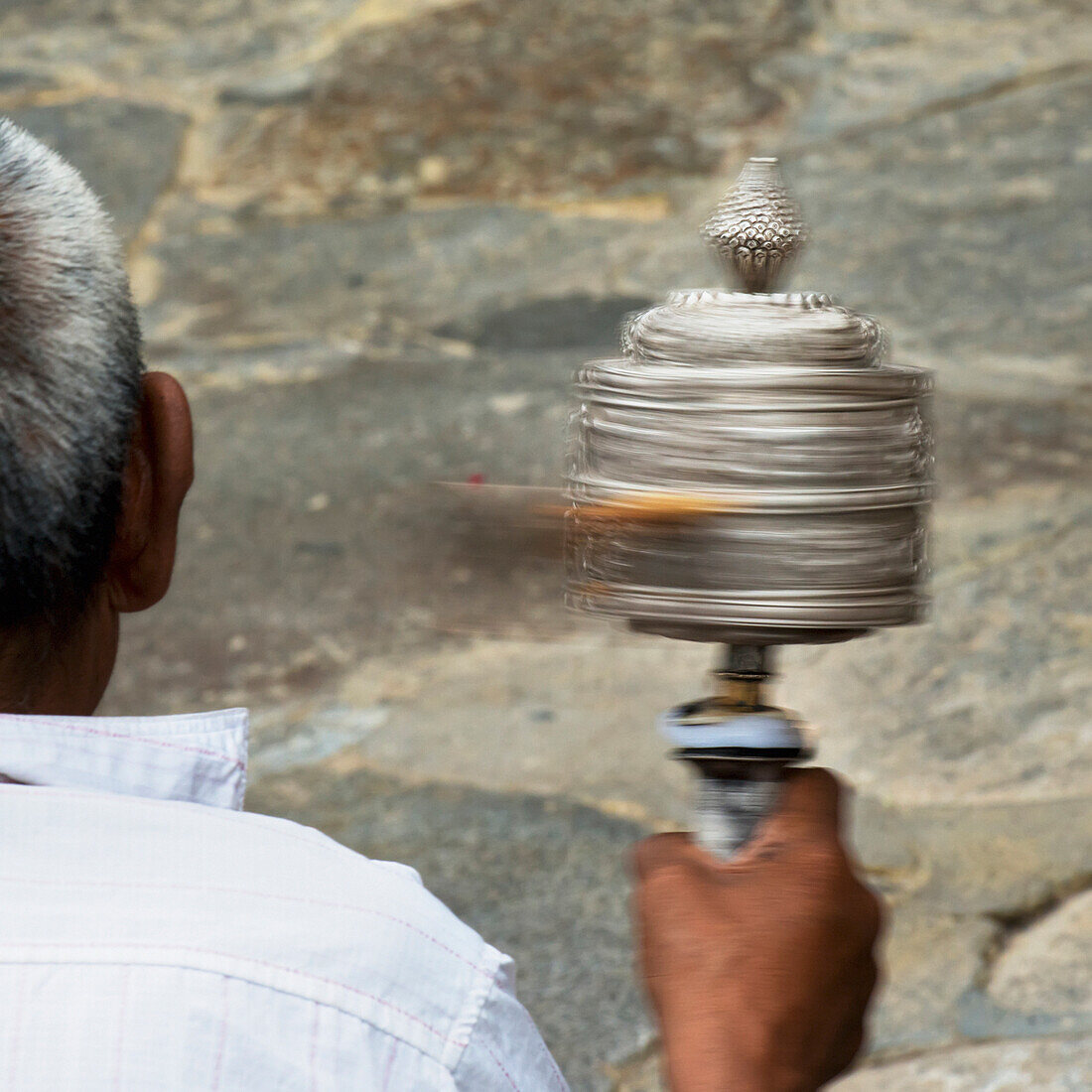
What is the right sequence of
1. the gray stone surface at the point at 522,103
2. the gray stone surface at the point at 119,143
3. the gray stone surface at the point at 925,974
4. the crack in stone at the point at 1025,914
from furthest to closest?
the gray stone surface at the point at 119,143 → the gray stone surface at the point at 522,103 → the crack in stone at the point at 1025,914 → the gray stone surface at the point at 925,974

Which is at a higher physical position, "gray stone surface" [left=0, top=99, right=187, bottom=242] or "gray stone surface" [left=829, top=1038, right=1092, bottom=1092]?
"gray stone surface" [left=829, top=1038, right=1092, bottom=1092]

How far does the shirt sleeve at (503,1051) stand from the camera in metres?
0.89

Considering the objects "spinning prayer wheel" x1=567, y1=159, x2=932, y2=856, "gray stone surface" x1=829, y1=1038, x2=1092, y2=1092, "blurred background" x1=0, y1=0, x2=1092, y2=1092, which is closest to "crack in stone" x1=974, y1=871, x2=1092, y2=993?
"blurred background" x1=0, y1=0, x2=1092, y2=1092

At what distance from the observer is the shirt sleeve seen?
89cm

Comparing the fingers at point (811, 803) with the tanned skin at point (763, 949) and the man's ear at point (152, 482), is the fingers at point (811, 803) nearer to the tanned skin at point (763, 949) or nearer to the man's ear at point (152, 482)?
the tanned skin at point (763, 949)

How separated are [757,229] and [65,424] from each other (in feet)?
1.62

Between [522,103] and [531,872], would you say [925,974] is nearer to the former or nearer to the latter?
[531,872]

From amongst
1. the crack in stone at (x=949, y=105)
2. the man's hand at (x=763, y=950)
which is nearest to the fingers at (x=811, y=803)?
the man's hand at (x=763, y=950)

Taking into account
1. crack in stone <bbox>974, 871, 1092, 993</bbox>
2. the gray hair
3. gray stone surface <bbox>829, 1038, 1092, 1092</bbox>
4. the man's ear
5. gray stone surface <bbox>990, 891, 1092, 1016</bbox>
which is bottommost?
crack in stone <bbox>974, 871, 1092, 993</bbox>

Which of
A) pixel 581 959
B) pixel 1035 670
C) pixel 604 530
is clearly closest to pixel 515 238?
pixel 1035 670

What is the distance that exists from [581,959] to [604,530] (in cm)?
175

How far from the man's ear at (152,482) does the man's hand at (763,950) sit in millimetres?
425

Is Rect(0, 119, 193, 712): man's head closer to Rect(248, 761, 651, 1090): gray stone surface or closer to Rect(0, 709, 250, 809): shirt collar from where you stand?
Rect(0, 709, 250, 809): shirt collar

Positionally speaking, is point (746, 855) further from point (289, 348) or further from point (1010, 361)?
point (289, 348)
